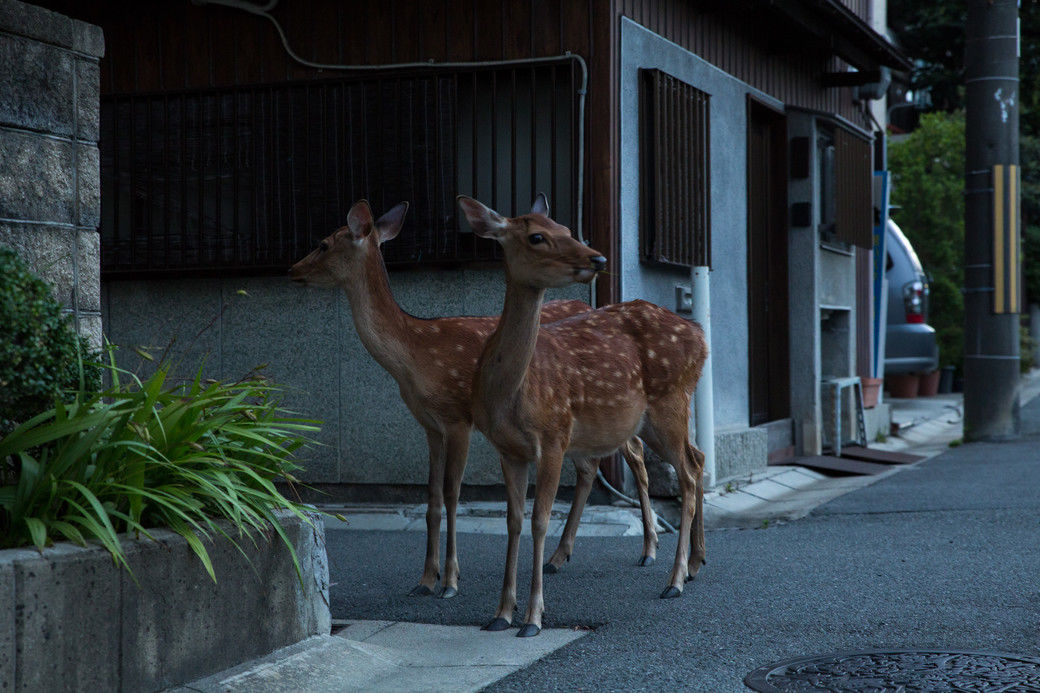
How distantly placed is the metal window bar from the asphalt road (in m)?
2.36

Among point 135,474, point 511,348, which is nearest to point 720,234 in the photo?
point 511,348

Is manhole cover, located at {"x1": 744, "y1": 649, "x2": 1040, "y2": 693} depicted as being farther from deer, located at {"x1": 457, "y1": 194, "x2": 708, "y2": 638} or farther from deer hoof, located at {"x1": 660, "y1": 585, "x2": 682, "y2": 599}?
deer hoof, located at {"x1": 660, "y1": 585, "x2": 682, "y2": 599}

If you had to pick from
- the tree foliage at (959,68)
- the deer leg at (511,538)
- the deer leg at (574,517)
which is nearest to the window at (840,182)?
the deer leg at (574,517)

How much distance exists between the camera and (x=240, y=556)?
14.6 ft

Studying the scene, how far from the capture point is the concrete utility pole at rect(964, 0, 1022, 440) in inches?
574

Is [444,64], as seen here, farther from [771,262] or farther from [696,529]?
[771,262]

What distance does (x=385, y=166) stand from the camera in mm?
9242

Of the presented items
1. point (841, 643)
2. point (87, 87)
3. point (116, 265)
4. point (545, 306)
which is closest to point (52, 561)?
point (87, 87)

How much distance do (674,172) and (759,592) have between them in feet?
13.8

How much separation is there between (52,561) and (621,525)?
4945mm

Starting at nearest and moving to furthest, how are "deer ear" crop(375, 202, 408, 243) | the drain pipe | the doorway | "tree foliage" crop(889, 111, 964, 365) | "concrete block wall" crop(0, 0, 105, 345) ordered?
"concrete block wall" crop(0, 0, 105, 345) → "deer ear" crop(375, 202, 408, 243) → the drain pipe → the doorway → "tree foliage" crop(889, 111, 964, 365)

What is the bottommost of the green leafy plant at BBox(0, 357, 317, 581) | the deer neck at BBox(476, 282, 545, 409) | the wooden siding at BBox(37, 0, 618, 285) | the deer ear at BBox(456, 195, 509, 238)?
the green leafy plant at BBox(0, 357, 317, 581)

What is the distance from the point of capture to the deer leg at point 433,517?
633cm

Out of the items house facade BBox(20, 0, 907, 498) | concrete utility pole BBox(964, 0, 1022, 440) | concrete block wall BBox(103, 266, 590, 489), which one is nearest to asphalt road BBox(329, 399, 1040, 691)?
concrete block wall BBox(103, 266, 590, 489)
